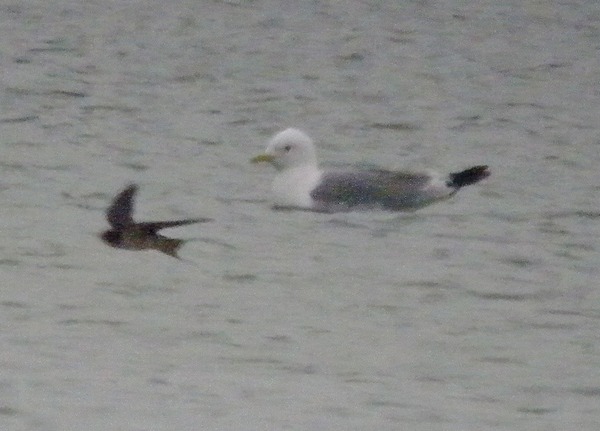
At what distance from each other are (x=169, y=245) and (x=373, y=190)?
1.46 m

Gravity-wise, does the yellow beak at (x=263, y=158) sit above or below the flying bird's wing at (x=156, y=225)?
above

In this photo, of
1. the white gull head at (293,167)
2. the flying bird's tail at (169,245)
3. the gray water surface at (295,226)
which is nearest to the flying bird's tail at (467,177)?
the gray water surface at (295,226)

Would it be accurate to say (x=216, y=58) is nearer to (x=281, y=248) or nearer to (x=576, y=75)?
(x=576, y=75)

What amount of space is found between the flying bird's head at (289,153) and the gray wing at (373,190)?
0.34 meters

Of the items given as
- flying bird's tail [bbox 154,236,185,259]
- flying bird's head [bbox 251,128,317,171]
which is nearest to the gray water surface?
flying bird's tail [bbox 154,236,185,259]

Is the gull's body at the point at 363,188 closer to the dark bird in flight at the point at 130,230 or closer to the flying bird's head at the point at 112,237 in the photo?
the dark bird in flight at the point at 130,230

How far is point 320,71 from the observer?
14.8 metres

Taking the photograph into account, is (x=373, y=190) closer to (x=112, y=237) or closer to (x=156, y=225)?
(x=156, y=225)

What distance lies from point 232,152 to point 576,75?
393cm

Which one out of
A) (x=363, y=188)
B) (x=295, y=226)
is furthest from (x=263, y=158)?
(x=295, y=226)

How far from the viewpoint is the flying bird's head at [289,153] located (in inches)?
437

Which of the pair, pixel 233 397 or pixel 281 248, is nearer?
pixel 233 397

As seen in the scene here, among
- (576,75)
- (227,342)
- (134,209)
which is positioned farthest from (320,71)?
(227,342)

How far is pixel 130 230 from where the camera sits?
32.1 ft
